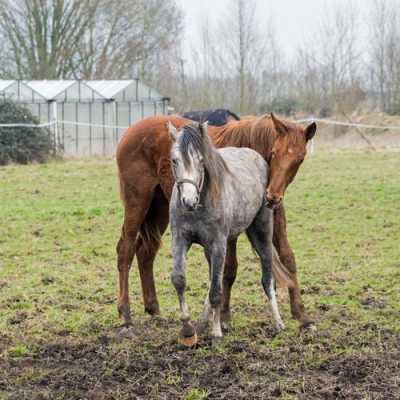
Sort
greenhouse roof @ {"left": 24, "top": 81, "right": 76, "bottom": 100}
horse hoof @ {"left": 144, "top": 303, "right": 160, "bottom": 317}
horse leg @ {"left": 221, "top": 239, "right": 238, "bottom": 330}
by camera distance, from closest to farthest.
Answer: horse leg @ {"left": 221, "top": 239, "right": 238, "bottom": 330} < horse hoof @ {"left": 144, "top": 303, "right": 160, "bottom": 317} < greenhouse roof @ {"left": 24, "top": 81, "right": 76, "bottom": 100}

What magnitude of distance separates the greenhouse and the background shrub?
1480 millimetres

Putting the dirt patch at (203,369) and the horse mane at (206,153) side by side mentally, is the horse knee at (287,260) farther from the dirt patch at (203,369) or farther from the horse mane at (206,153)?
the horse mane at (206,153)

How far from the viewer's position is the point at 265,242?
622 centimetres

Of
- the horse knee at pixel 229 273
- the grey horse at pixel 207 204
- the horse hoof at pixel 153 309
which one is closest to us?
the grey horse at pixel 207 204

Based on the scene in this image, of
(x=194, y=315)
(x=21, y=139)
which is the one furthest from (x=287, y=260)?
(x=21, y=139)

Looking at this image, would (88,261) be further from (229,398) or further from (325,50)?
(325,50)

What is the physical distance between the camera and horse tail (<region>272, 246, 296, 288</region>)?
637 cm

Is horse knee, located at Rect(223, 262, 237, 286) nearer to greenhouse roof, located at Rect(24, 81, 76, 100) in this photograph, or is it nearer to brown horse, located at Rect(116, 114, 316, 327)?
brown horse, located at Rect(116, 114, 316, 327)

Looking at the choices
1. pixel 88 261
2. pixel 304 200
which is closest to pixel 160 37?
pixel 304 200

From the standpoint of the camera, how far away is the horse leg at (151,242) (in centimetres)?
679

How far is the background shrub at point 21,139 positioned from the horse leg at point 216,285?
697 inches

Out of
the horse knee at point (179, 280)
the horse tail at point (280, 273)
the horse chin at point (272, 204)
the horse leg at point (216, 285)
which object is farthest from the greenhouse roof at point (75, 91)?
the horse knee at point (179, 280)

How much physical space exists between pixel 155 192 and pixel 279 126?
131cm

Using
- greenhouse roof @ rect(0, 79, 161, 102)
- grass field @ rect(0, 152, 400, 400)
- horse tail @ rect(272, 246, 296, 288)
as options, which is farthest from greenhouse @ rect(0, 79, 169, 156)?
horse tail @ rect(272, 246, 296, 288)
